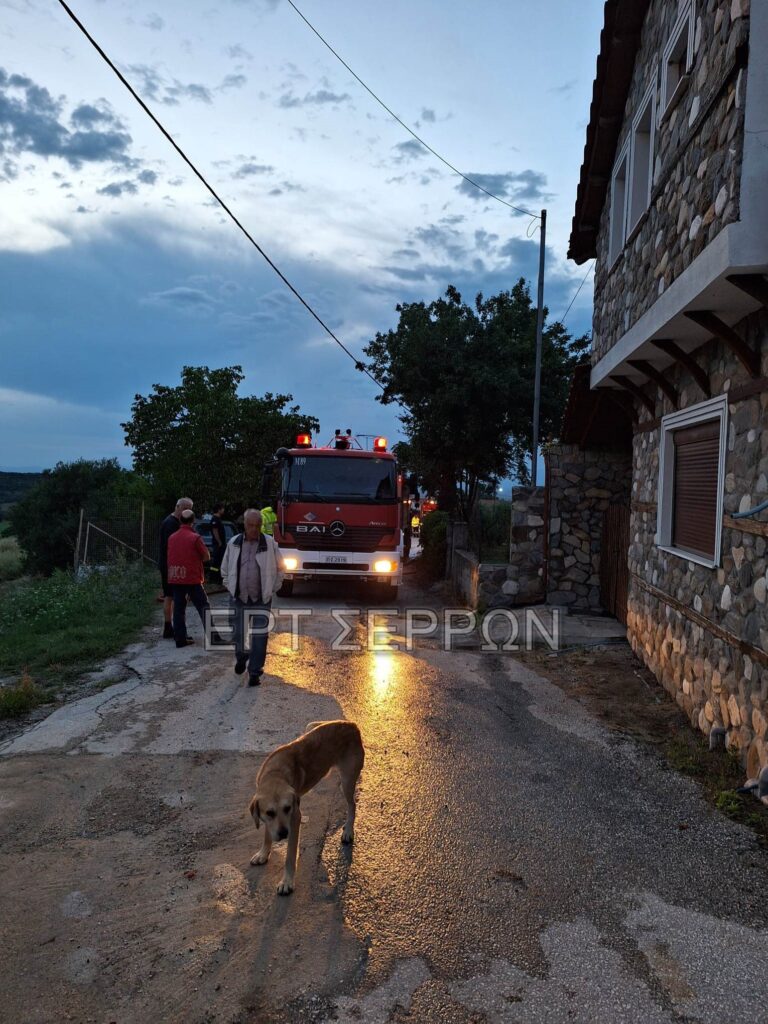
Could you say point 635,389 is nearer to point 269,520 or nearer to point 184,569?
point 184,569

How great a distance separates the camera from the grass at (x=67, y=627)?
7.59 m

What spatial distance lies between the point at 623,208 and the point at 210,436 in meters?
19.3

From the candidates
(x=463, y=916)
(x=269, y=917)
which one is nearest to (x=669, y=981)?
(x=463, y=916)

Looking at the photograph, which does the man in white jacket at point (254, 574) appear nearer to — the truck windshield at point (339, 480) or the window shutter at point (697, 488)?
the window shutter at point (697, 488)

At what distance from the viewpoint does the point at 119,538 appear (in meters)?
17.9

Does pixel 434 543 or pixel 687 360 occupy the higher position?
pixel 687 360

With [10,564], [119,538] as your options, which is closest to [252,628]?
[119,538]

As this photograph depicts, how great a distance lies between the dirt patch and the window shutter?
1.46 metres

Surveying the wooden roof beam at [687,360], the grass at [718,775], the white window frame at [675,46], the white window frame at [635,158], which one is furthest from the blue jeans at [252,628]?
the white window frame at [675,46]

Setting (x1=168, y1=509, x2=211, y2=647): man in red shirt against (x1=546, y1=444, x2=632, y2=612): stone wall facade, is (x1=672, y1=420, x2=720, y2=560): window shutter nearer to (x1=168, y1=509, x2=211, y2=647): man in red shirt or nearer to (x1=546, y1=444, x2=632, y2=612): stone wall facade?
(x1=546, y1=444, x2=632, y2=612): stone wall facade

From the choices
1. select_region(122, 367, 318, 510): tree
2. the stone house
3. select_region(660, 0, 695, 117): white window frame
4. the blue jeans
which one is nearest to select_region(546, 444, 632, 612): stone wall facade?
the stone house

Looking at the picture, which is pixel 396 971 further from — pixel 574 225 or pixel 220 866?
pixel 574 225

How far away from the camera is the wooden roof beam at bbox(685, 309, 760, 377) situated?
5.06 meters

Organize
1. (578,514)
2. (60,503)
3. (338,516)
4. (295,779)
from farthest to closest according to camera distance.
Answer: (60,503)
(338,516)
(578,514)
(295,779)
